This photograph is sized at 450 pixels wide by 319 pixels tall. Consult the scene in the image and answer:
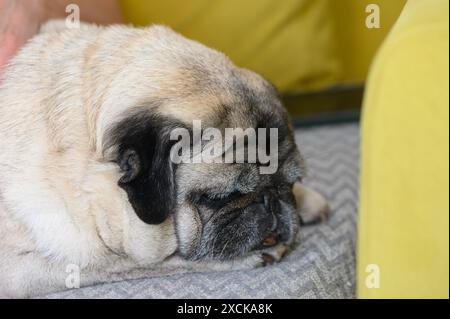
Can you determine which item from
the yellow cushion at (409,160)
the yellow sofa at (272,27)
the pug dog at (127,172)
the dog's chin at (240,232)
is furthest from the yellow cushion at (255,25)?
the yellow cushion at (409,160)

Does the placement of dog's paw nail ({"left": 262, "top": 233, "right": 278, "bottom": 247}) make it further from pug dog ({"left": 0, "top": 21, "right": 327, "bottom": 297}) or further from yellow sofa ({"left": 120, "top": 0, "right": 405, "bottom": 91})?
yellow sofa ({"left": 120, "top": 0, "right": 405, "bottom": 91})

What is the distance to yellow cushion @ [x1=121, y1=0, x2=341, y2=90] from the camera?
2414mm

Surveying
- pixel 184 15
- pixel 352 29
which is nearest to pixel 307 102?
pixel 352 29

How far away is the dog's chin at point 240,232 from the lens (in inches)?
60.2

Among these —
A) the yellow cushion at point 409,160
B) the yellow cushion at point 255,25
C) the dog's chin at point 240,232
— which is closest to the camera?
the yellow cushion at point 409,160

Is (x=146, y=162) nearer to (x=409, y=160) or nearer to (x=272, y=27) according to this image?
(x=409, y=160)

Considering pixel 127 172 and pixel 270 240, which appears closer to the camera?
pixel 127 172

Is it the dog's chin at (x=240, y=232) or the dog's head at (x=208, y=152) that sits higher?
the dog's head at (x=208, y=152)

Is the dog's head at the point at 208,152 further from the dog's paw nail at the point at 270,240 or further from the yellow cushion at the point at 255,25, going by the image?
the yellow cushion at the point at 255,25

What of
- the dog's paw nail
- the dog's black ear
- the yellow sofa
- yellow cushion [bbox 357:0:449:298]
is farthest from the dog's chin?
the yellow sofa

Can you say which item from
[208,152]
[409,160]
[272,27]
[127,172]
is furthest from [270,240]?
[272,27]

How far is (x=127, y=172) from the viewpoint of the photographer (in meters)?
1.37

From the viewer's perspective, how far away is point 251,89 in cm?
151

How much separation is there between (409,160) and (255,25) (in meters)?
1.53
